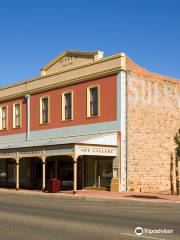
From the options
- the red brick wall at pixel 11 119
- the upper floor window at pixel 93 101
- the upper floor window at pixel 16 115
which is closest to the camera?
the upper floor window at pixel 93 101

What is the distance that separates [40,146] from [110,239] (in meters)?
20.7

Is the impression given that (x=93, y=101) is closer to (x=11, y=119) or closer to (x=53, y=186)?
(x=53, y=186)

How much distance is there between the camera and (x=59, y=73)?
111ft

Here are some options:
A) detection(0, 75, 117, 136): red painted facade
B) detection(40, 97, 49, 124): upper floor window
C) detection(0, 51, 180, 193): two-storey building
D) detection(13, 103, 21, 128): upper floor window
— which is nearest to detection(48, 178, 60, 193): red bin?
detection(0, 51, 180, 193): two-storey building

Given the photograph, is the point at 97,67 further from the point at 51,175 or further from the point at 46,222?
the point at 46,222

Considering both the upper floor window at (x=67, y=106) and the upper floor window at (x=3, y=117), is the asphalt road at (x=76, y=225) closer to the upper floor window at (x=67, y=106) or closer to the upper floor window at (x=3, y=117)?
the upper floor window at (x=67, y=106)

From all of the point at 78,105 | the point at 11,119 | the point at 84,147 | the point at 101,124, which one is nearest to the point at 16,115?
the point at 11,119

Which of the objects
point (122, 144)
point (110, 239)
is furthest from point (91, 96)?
point (110, 239)

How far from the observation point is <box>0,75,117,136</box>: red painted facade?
96.9 feet

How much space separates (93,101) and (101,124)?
1.81 meters

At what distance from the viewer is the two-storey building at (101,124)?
28797 millimetres

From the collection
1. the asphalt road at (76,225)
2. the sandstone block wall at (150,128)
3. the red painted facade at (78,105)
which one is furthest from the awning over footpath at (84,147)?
the asphalt road at (76,225)

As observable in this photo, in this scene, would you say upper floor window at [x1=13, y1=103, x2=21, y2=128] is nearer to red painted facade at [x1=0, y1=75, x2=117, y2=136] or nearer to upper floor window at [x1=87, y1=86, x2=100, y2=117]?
red painted facade at [x1=0, y1=75, x2=117, y2=136]

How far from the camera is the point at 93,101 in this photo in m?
31.1
